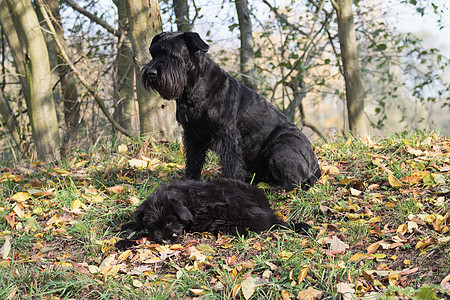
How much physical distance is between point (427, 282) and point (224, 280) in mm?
1269

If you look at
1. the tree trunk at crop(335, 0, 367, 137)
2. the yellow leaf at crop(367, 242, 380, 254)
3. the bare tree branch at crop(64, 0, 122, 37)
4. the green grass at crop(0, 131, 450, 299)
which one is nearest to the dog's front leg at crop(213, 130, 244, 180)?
the green grass at crop(0, 131, 450, 299)

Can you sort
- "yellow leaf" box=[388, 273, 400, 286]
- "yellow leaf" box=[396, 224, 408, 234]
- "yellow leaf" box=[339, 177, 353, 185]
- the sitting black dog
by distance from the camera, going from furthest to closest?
1. "yellow leaf" box=[339, 177, 353, 185]
2. the sitting black dog
3. "yellow leaf" box=[396, 224, 408, 234]
4. "yellow leaf" box=[388, 273, 400, 286]

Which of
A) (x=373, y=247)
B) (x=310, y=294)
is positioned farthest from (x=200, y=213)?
(x=373, y=247)

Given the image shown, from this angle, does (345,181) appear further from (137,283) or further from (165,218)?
(137,283)

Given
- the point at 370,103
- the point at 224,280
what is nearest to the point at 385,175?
the point at 224,280

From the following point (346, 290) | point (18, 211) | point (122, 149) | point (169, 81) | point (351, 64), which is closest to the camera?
point (346, 290)

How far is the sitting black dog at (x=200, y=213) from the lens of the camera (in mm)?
3270

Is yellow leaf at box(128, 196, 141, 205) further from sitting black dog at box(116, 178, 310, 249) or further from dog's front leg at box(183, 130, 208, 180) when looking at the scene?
dog's front leg at box(183, 130, 208, 180)

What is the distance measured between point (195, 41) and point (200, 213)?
5.58ft

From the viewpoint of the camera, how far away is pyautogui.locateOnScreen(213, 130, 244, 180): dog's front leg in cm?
426

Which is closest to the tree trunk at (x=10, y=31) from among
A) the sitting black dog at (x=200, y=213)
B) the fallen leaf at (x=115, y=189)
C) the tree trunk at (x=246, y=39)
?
the fallen leaf at (x=115, y=189)

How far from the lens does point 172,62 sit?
399 cm

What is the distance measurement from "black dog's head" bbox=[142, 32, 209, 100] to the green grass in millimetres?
1135

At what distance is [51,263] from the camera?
9.48 feet
